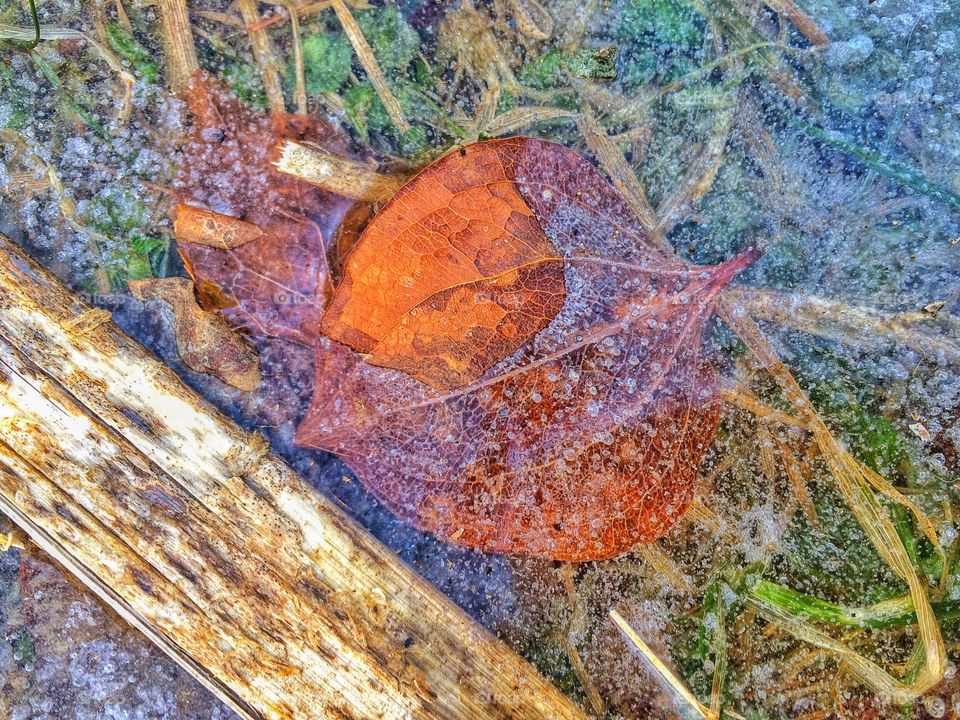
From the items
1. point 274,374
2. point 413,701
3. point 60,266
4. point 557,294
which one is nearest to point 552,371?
point 557,294

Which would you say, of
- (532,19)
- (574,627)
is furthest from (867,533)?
(532,19)

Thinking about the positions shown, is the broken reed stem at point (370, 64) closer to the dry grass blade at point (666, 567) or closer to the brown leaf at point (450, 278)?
the brown leaf at point (450, 278)

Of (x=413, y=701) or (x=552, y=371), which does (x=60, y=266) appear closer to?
(x=552, y=371)

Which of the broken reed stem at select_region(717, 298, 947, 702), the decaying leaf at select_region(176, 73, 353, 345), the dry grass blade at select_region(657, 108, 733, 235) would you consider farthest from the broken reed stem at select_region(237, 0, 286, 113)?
the broken reed stem at select_region(717, 298, 947, 702)

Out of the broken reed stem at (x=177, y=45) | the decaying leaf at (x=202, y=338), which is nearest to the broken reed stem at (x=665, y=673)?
the decaying leaf at (x=202, y=338)

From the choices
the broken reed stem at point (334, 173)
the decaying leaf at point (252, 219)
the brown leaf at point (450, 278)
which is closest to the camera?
the brown leaf at point (450, 278)

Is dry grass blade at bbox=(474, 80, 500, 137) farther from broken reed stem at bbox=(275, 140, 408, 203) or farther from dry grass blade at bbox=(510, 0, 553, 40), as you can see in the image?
broken reed stem at bbox=(275, 140, 408, 203)
